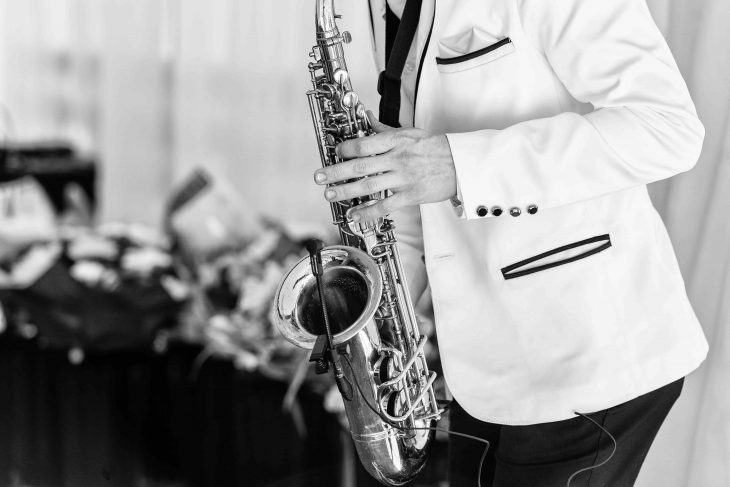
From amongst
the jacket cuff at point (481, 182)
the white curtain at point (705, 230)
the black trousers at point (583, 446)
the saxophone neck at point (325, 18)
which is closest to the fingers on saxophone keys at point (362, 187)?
the jacket cuff at point (481, 182)

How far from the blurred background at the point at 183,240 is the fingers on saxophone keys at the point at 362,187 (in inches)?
42.3

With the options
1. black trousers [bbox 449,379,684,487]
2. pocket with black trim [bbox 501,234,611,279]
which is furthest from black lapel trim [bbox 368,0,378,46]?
black trousers [bbox 449,379,684,487]

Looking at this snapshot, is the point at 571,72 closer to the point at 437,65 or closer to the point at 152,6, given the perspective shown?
the point at 437,65

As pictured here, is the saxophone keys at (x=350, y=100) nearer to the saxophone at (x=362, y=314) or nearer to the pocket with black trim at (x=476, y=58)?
the saxophone at (x=362, y=314)

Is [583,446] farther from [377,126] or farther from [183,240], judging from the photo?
[183,240]

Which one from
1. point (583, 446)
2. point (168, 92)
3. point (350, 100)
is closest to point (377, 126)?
point (350, 100)

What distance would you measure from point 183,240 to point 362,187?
2.50 meters

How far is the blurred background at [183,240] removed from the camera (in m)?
2.12

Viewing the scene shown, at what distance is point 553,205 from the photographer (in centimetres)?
134

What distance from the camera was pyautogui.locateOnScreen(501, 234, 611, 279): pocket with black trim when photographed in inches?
57.1

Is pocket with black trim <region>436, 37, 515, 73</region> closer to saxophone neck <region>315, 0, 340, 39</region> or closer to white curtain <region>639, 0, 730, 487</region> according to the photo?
saxophone neck <region>315, 0, 340, 39</region>

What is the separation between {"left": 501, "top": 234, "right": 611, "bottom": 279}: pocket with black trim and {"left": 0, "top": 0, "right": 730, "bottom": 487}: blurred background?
2.42ft

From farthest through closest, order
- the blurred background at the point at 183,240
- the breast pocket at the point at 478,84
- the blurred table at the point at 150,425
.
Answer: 1. the blurred table at the point at 150,425
2. the blurred background at the point at 183,240
3. the breast pocket at the point at 478,84

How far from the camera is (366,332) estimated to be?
1.73m
